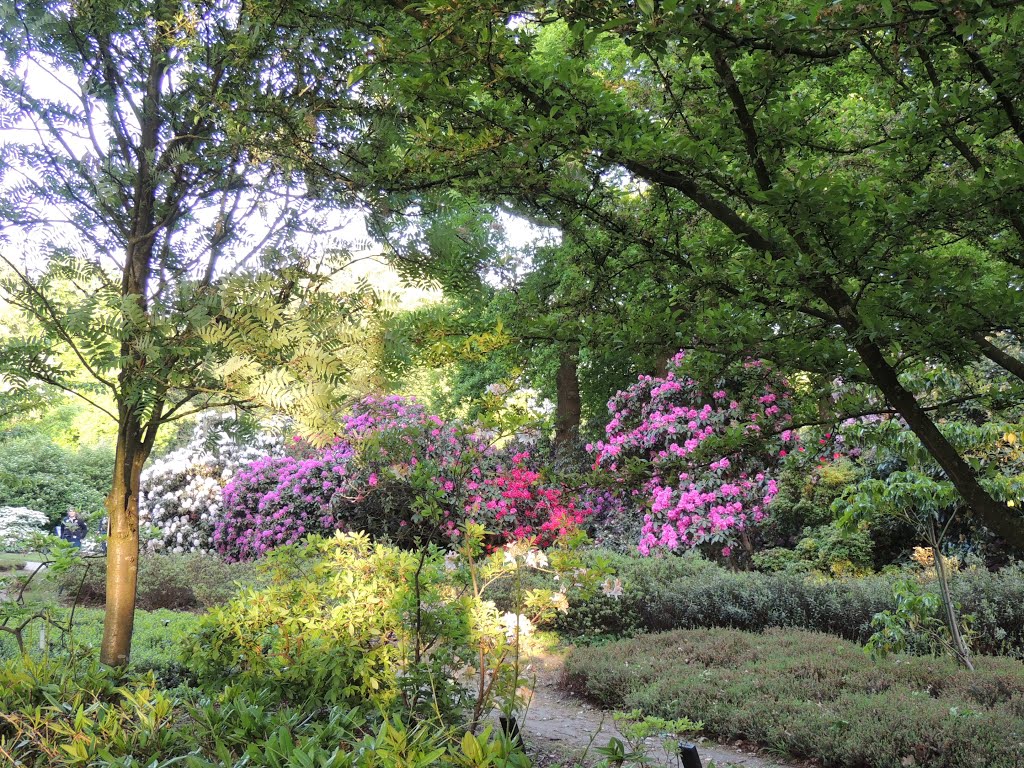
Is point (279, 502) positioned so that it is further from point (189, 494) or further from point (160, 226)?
point (160, 226)

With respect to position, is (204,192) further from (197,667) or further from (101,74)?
(197,667)

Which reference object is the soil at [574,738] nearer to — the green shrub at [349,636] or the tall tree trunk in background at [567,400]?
the green shrub at [349,636]

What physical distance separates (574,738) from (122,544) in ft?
9.14

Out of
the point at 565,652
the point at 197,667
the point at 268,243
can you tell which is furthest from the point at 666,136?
the point at 565,652

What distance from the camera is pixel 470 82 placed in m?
1.94

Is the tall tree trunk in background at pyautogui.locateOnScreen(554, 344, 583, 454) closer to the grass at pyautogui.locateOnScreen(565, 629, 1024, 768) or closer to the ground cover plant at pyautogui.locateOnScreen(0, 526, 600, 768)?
the grass at pyautogui.locateOnScreen(565, 629, 1024, 768)

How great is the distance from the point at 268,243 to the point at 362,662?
1.67 metres

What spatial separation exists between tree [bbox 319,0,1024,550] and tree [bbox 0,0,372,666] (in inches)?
21.9

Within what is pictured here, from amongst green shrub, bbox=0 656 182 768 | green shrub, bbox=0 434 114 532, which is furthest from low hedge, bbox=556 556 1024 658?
green shrub, bbox=0 434 114 532

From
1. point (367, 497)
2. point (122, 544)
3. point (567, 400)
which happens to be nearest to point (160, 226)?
point (122, 544)

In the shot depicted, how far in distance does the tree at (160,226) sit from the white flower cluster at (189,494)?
25.5 ft

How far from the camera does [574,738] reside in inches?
168

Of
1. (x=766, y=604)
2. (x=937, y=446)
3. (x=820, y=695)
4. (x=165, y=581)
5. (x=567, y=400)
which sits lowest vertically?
(x=820, y=695)

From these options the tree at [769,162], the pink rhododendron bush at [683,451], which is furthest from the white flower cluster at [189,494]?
the tree at [769,162]
